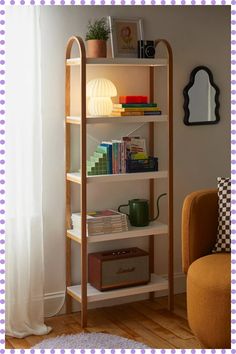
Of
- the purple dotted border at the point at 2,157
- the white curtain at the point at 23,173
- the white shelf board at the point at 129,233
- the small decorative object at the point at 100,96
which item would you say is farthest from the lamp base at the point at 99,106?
the white shelf board at the point at 129,233

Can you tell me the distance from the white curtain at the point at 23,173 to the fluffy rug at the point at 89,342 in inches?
7.1

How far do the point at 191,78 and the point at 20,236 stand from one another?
5.30 feet

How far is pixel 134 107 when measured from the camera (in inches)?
156

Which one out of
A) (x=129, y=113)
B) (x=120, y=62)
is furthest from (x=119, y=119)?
(x=120, y=62)

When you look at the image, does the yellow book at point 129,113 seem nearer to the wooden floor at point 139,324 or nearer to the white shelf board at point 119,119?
the white shelf board at point 119,119

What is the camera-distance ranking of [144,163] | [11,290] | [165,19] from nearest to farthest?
[11,290] → [144,163] → [165,19]

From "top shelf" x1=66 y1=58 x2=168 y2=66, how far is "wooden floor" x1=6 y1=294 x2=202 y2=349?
5.03 feet

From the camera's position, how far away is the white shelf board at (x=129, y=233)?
12.7 ft

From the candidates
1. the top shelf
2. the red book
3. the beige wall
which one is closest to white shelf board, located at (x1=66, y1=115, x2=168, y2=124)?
the red book

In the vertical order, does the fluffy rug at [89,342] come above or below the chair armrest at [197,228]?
below

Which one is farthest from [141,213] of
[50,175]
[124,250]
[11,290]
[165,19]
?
[165,19]

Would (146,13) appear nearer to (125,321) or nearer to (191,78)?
(191,78)

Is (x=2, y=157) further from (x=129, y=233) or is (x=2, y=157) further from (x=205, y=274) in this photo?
(x=205, y=274)

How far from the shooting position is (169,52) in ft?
13.3
